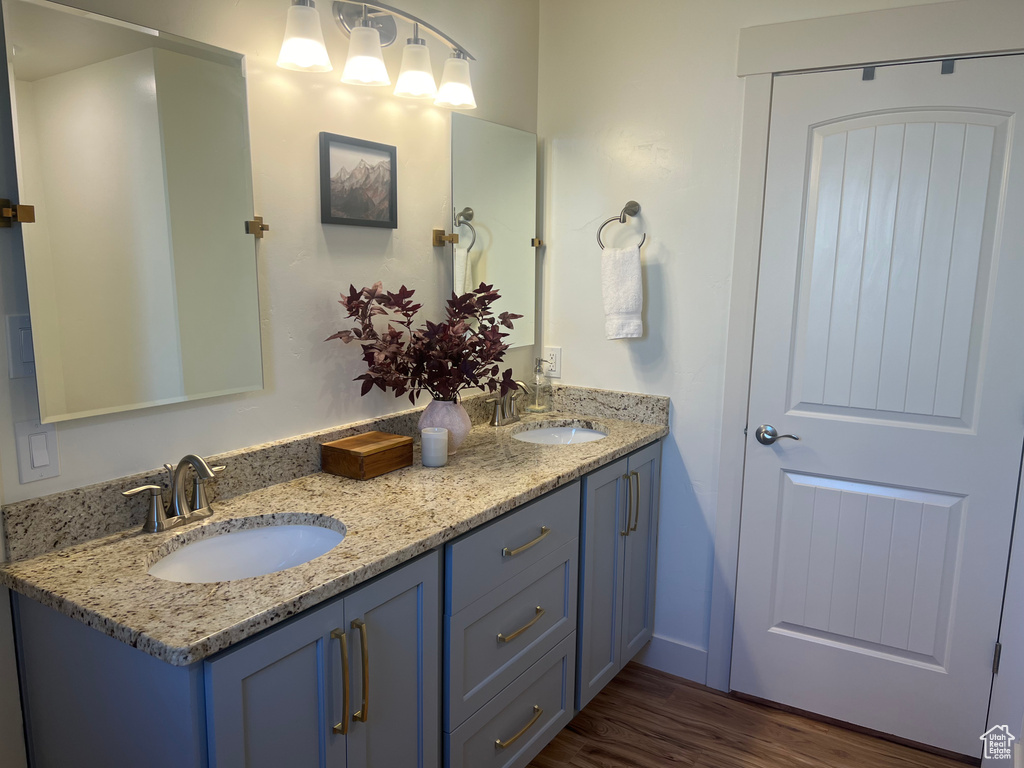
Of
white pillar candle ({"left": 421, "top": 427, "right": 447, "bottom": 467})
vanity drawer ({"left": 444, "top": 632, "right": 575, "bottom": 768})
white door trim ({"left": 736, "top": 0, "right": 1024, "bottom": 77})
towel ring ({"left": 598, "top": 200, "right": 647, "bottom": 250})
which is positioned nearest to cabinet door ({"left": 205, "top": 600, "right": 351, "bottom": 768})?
vanity drawer ({"left": 444, "top": 632, "right": 575, "bottom": 768})

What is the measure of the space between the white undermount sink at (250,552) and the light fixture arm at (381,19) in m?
1.25

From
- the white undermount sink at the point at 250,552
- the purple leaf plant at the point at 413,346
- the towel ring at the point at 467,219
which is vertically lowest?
the white undermount sink at the point at 250,552

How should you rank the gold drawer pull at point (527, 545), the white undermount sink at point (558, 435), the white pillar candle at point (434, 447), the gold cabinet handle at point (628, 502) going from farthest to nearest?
1. the white undermount sink at point (558, 435)
2. the gold cabinet handle at point (628, 502)
3. the white pillar candle at point (434, 447)
4. the gold drawer pull at point (527, 545)

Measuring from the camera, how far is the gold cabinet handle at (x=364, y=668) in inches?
50.3

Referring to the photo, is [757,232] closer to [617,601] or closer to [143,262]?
[617,601]

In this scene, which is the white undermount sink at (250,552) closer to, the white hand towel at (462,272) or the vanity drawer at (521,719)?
the vanity drawer at (521,719)

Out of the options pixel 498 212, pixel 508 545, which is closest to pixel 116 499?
pixel 508 545

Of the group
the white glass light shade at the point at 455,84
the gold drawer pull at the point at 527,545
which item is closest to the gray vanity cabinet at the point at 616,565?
the gold drawer pull at the point at 527,545

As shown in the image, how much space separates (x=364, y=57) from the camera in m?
1.75

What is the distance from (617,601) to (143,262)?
5.38 ft

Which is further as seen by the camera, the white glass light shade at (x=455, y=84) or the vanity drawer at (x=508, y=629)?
the white glass light shade at (x=455, y=84)

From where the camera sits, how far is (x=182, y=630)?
3.42 ft

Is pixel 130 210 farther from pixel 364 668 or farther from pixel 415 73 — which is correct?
pixel 364 668

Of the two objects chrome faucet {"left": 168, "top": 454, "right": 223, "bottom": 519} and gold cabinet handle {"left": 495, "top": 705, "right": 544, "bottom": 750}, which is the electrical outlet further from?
chrome faucet {"left": 168, "top": 454, "right": 223, "bottom": 519}
